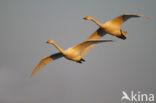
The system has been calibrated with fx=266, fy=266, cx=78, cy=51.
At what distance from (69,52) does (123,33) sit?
32cm

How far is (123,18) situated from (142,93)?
66cm

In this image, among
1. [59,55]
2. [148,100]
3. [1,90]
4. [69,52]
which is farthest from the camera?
[1,90]

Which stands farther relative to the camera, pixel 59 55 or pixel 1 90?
pixel 1 90

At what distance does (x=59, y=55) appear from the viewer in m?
1.55

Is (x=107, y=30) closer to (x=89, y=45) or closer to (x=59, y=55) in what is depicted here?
(x=89, y=45)

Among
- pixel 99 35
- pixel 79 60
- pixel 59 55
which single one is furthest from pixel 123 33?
pixel 59 55

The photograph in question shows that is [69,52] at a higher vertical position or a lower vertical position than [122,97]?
higher

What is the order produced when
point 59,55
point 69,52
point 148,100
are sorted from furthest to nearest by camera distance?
point 148,100 < point 59,55 < point 69,52

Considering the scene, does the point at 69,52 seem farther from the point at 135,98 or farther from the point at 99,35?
the point at 135,98

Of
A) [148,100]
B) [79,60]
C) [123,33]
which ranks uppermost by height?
[123,33]

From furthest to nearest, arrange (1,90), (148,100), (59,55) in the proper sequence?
(1,90)
(148,100)
(59,55)

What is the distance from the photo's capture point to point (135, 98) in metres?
1.88

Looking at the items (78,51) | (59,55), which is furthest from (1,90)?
(78,51)

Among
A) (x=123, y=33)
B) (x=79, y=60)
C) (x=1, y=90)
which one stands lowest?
(x=1, y=90)
